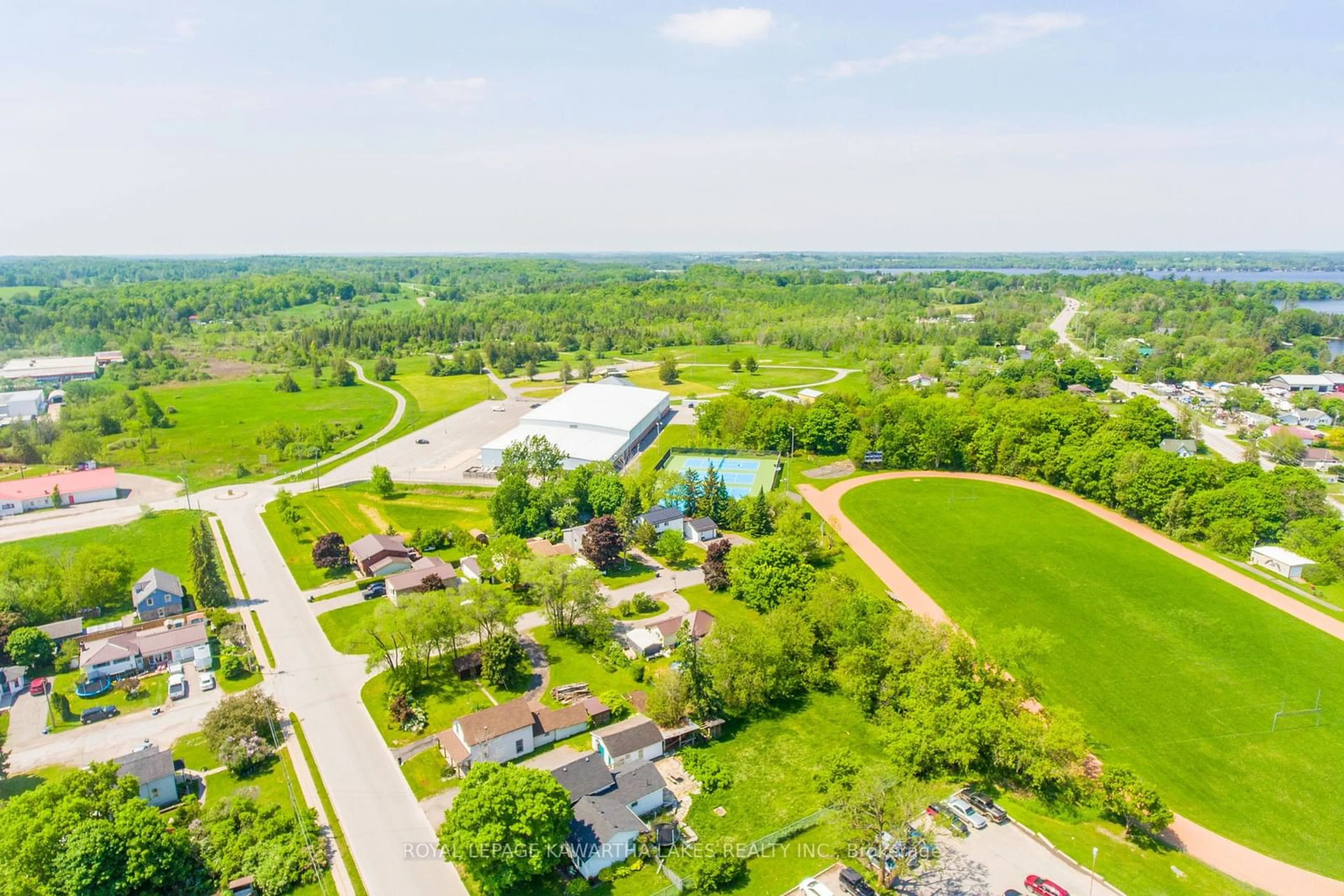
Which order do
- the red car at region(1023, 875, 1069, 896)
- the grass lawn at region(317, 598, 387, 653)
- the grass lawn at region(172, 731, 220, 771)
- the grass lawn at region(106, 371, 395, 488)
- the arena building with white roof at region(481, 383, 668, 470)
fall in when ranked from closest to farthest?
the red car at region(1023, 875, 1069, 896), the grass lawn at region(172, 731, 220, 771), the grass lawn at region(317, 598, 387, 653), the arena building with white roof at region(481, 383, 668, 470), the grass lawn at region(106, 371, 395, 488)

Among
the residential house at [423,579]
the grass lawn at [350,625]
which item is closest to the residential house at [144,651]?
the grass lawn at [350,625]

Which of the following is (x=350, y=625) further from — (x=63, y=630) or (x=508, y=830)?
(x=508, y=830)

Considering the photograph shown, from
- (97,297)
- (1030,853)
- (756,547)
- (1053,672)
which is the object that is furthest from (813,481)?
(97,297)

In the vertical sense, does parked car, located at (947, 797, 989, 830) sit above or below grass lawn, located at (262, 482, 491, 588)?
below

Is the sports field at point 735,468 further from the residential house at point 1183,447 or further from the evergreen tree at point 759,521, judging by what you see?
the residential house at point 1183,447

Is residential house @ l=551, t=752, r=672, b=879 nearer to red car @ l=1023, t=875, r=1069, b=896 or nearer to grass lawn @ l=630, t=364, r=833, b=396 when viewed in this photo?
red car @ l=1023, t=875, r=1069, b=896

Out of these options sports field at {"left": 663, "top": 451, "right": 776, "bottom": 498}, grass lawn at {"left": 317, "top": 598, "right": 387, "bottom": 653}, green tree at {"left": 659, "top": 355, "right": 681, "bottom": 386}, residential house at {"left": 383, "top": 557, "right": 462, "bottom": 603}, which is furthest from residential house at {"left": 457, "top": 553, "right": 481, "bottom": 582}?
green tree at {"left": 659, "top": 355, "right": 681, "bottom": 386}
